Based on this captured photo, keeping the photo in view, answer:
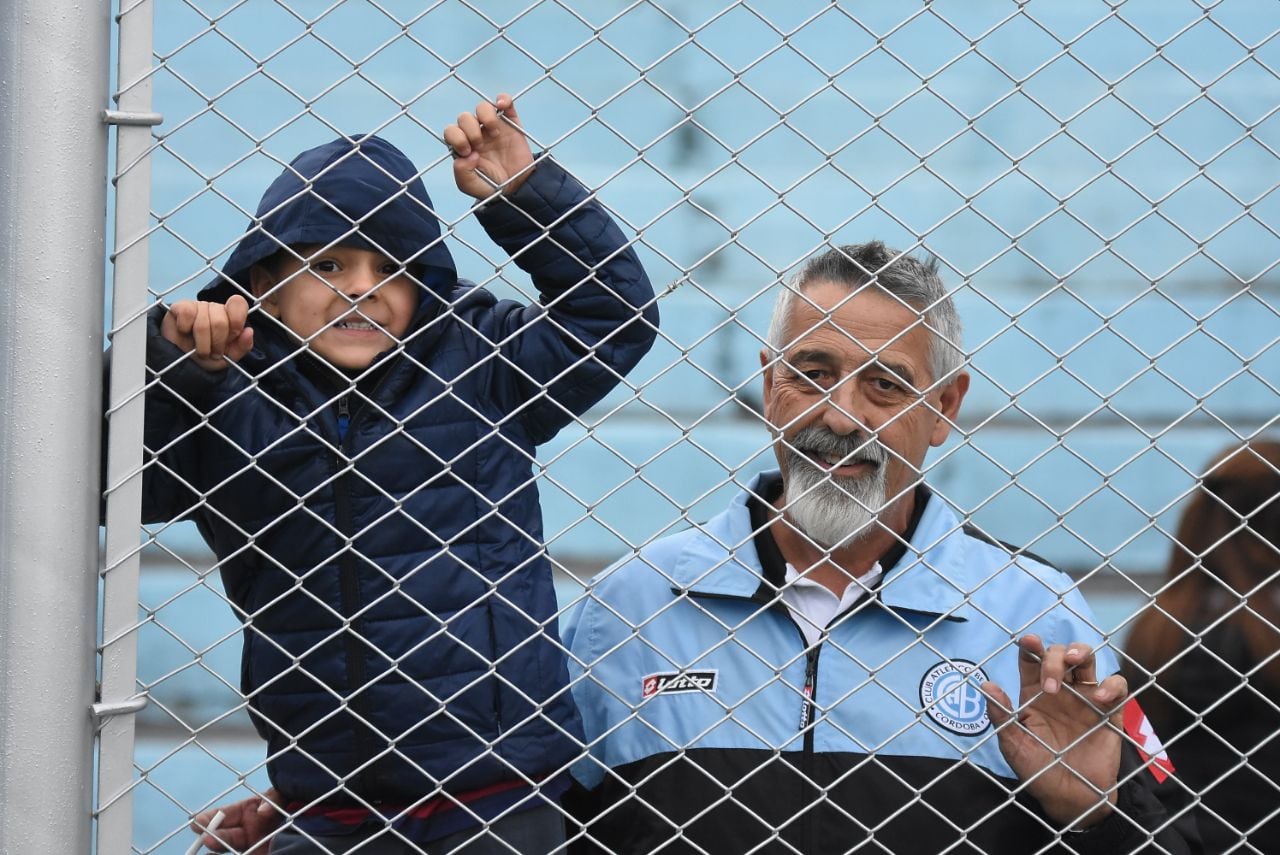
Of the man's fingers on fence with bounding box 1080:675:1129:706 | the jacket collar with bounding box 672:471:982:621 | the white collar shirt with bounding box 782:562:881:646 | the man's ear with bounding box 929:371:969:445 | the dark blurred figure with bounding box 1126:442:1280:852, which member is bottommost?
the dark blurred figure with bounding box 1126:442:1280:852

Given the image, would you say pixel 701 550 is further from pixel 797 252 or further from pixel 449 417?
pixel 797 252

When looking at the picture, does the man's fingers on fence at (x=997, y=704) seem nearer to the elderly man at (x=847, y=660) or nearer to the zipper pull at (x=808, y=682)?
the elderly man at (x=847, y=660)

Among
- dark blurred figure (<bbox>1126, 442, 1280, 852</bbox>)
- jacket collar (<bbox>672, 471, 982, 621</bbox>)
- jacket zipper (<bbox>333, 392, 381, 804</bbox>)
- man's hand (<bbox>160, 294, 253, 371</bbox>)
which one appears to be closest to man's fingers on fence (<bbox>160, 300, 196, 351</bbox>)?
man's hand (<bbox>160, 294, 253, 371</bbox>)

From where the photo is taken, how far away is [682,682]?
1.83 m

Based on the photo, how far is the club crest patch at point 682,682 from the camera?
1.83 metres

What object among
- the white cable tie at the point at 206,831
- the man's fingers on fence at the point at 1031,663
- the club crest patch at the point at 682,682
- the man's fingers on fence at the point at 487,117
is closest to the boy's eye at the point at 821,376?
the club crest patch at the point at 682,682

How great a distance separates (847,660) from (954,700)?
14cm

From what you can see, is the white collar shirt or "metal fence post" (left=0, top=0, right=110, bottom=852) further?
the white collar shirt

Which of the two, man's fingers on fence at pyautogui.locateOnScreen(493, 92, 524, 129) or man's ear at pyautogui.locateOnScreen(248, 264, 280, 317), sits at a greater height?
man's fingers on fence at pyautogui.locateOnScreen(493, 92, 524, 129)

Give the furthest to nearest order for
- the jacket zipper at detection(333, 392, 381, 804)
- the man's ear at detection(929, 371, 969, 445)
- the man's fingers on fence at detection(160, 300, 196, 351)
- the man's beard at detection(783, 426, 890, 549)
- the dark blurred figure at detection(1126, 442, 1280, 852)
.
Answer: the dark blurred figure at detection(1126, 442, 1280, 852)
the man's ear at detection(929, 371, 969, 445)
the man's beard at detection(783, 426, 890, 549)
the jacket zipper at detection(333, 392, 381, 804)
the man's fingers on fence at detection(160, 300, 196, 351)

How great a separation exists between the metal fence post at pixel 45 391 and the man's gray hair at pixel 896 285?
97 centimetres

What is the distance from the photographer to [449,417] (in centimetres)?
174

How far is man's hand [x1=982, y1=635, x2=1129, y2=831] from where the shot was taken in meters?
1.48

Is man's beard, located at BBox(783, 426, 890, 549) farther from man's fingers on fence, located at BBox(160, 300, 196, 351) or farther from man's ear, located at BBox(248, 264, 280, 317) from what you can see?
man's fingers on fence, located at BBox(160, 300, 196, 351)
